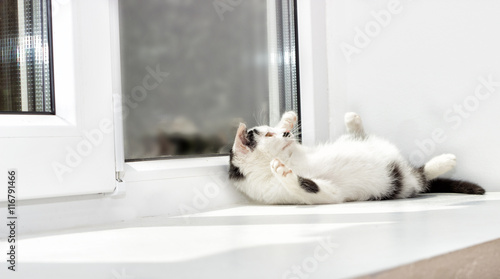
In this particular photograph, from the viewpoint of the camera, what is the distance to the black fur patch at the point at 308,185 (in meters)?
1.17

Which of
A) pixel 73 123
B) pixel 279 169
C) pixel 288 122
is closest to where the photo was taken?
pixel 73 123

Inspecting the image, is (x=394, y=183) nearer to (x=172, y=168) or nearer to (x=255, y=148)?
(x=255, y=148)

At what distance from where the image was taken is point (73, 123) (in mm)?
994

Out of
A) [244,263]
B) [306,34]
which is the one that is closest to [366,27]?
[306,34]

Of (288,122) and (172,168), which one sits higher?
(288,122)

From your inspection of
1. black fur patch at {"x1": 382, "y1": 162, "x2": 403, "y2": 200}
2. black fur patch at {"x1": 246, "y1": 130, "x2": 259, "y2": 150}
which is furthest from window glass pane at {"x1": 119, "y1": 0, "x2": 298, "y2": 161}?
black fur patch at {"x1": 382, "y1": 162, "x2": 403, "y2": 200}

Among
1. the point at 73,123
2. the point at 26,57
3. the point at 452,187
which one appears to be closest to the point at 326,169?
the point at 452,187

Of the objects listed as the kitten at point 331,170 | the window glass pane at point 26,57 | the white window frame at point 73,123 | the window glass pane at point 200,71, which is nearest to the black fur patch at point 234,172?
the kitten at point 331,170

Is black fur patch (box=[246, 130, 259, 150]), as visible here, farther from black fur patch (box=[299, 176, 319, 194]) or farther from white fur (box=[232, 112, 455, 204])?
black fur patch (box=[299, 176, 319, 194])

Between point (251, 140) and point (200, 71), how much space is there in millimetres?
270

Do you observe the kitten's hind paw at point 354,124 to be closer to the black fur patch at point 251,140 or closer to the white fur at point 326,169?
the white fur at point 326,169

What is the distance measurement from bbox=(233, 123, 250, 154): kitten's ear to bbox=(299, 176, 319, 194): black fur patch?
0.64 feet

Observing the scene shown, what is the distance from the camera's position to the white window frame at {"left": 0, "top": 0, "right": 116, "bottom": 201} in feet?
3.00

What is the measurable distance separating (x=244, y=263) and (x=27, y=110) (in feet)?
2.09
